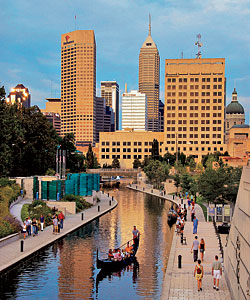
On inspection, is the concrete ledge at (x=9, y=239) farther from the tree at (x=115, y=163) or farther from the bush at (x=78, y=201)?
the tree at (x=115, y=163)

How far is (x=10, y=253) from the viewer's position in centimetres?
3064

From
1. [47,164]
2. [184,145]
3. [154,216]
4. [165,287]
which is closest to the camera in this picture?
[165,287]

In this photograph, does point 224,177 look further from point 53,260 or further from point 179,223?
point 53,260

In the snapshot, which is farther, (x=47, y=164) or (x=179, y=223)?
(x=47, y=164)

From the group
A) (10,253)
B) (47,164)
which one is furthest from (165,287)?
(47,164)

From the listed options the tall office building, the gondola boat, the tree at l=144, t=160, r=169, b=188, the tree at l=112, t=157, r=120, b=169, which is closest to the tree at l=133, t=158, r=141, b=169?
the tree at l=112, t=157, r=120, b=169

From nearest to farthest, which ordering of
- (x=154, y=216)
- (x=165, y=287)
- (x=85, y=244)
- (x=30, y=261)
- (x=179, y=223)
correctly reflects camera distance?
1. (x=165, y=287)
2. (x=30, y=261)
3. (x=85, y=244)
4. (x=179, y=223)
5. (x=154, y=216)

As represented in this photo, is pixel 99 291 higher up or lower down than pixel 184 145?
lower down

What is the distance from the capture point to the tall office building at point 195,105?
194500 mm

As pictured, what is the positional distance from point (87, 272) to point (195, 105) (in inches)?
6830

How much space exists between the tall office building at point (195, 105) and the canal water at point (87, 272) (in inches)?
6056

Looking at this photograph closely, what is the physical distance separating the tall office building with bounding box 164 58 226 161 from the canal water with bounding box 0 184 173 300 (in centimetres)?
15382

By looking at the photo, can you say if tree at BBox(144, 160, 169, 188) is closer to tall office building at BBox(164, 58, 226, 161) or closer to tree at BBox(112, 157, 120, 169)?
tree at BBox(112, 157, 120, 169)

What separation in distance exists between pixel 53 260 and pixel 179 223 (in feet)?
47.1
